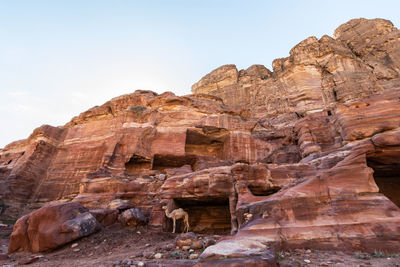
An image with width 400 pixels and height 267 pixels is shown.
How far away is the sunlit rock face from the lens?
7160 millimetres

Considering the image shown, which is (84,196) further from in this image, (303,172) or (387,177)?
(387,177)

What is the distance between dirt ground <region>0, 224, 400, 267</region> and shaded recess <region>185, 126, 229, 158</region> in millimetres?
13495

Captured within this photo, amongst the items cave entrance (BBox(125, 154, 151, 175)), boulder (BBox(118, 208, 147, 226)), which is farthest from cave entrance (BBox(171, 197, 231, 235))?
cave entrance (BBox(125, 154, 151, 175))

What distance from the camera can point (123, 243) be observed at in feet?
32.8

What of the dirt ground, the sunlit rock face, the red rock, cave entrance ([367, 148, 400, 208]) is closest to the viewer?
the dirt ground

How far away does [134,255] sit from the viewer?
7.48 m

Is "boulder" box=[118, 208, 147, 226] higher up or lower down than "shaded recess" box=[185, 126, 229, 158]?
lower down

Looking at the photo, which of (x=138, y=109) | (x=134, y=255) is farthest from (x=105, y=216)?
(x=138, y=109)

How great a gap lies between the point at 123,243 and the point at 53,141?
2148 cm

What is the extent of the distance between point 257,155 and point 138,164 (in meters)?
12.7

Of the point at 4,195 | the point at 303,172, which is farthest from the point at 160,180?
the point at 4,195

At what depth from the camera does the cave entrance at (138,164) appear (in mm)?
22094

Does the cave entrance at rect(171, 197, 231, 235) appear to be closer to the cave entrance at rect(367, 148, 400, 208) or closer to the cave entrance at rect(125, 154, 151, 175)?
the cave entrance at rect(367, 148, 400, 208)

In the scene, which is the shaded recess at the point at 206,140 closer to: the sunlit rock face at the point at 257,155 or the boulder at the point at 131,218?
the sunlit rock face at the point at 257,155
